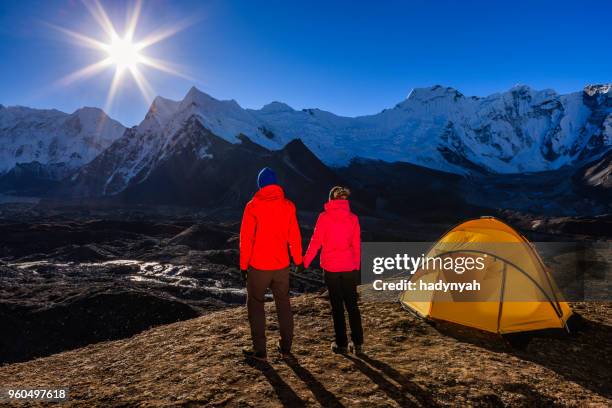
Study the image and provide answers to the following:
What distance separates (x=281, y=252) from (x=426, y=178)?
161064 mm

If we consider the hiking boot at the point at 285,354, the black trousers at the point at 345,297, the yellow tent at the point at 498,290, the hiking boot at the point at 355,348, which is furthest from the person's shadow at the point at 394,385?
the yellow tent at the point at 498,290

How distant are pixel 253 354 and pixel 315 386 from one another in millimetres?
1279

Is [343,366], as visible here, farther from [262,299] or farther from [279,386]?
[262,299]

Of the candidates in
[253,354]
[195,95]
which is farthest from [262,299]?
[195,95]

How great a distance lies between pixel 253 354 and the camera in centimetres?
613

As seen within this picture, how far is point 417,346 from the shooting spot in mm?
6676

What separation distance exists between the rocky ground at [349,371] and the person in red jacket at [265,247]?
75 cm

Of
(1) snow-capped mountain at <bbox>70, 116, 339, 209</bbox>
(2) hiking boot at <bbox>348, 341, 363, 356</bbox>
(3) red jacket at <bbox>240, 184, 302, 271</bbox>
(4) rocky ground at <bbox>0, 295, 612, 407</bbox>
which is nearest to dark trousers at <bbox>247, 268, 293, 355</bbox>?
(3) red jacket at <bbox>240, 184, 302, 271</bbox>

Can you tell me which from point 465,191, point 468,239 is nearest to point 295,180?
point 465,191

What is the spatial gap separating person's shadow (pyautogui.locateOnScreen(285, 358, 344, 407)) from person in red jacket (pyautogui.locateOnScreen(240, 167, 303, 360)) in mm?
477

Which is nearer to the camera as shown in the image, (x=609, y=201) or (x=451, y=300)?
(x=451, y=300)

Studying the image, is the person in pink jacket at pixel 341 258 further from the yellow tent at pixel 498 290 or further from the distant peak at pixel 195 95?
the distant peak at pixel 195 95

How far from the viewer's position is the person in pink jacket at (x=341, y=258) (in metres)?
6.14

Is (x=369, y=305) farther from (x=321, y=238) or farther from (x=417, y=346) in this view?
(x=321, y=238)
